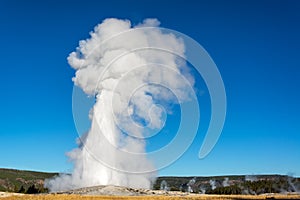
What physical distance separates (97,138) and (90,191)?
131 feet

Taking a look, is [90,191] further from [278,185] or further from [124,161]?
[278,185]

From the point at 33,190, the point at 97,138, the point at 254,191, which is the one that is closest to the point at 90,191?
the point at 97,138

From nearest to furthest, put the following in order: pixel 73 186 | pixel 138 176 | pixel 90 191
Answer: pixel 90 191 → pixel 73 186 → pixel 138 176

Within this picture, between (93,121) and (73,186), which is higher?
(93,121)

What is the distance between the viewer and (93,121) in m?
148

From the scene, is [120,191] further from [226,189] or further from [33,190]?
[226,189]

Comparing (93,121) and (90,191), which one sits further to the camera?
(93,121)

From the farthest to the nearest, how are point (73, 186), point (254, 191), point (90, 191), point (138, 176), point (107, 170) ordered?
point (254, 191), point (138, 176), point (107, 170), point (73, 186), point (90, 191)

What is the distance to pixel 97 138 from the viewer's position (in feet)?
487

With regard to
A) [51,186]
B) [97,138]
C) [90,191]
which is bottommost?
[90,191]

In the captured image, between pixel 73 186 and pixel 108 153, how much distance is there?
54.7 feet

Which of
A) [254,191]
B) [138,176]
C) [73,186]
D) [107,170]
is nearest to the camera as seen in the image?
[73,186]

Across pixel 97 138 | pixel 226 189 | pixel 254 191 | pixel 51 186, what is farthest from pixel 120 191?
pixel 254 191

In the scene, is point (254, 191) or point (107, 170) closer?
point (107, 170)
